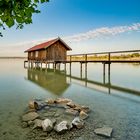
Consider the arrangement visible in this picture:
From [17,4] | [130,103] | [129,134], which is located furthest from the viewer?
[130,103]

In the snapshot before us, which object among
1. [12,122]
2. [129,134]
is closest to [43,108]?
[12,122]

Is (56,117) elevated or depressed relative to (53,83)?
depressed

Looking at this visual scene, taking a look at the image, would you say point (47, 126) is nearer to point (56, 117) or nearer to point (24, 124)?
point (24, 124)

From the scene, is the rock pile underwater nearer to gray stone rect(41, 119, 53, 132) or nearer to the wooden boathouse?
gray stone rect(41, 119, 53, 132)

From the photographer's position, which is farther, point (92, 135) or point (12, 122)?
point (12, 122)

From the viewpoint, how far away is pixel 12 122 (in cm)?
635

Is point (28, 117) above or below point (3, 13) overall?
below

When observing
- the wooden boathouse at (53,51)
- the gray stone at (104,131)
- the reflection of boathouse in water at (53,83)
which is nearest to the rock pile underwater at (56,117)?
the gray stone at (104,131)

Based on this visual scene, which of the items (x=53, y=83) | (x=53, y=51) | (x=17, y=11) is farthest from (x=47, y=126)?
(x=53, y=51)

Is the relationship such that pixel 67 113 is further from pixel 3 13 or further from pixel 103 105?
pixel 3 13

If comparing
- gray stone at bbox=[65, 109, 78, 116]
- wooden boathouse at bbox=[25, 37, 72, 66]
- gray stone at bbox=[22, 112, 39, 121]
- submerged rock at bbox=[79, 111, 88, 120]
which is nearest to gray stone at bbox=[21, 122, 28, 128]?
gray stone at bbox=[22, 112, 39, 121]

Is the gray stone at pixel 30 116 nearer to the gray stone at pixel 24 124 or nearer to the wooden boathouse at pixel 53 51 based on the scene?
the gray stone at pixel 24 124

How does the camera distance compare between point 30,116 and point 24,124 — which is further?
point 30,116

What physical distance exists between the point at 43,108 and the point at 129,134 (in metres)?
3.99
